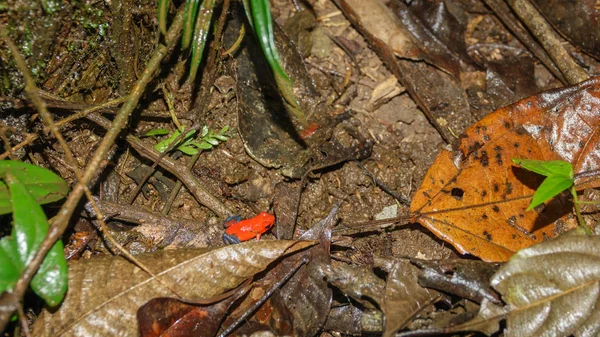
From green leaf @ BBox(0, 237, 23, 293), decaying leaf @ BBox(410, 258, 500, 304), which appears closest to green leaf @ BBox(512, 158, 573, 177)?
decaying leaf @ BBox(410, 258, 500, 304)

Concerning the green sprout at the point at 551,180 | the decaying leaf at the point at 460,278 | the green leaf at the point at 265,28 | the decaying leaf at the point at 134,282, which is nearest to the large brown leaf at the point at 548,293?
the decaying leaf at the point at 460,278

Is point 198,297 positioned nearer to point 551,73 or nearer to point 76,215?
point 76,215

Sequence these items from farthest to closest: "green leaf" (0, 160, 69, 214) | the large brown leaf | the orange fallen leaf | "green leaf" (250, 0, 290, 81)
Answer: the orange fallen leaf → the large brown leaf → "green leaf" (0, 160, 69, 214) → "green leaf" (250, 0, 290, 81)

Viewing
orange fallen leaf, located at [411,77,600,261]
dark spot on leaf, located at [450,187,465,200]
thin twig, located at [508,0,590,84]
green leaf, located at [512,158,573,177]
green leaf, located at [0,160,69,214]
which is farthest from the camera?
thin twig, located at [508,0,590,84]

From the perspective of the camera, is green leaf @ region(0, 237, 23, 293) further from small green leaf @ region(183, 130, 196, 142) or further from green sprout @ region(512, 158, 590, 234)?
green sprout @ region(512, 158, 590, 234)

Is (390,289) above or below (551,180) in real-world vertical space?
below

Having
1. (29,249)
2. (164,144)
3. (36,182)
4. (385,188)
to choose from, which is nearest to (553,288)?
(385,188)

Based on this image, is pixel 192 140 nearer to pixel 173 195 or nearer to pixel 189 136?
pixel 189 136
